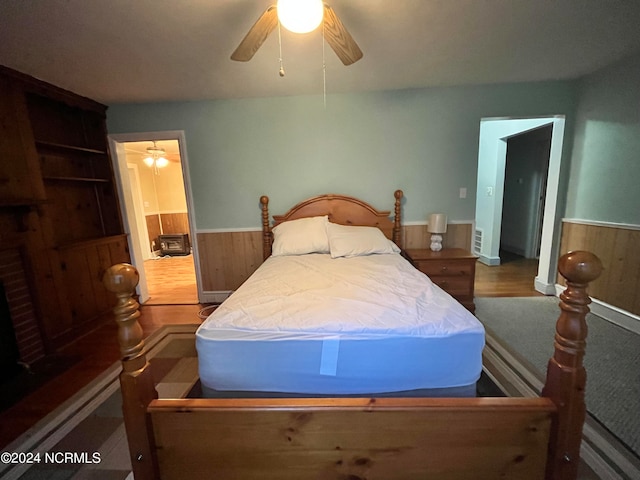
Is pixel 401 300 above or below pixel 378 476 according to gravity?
above

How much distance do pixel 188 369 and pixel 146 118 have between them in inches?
106

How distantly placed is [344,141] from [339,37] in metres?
1.46

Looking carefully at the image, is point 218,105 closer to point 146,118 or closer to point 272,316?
point 146,118

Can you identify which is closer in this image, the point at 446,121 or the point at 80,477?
the point at 80,477

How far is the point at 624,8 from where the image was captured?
62.4 inches

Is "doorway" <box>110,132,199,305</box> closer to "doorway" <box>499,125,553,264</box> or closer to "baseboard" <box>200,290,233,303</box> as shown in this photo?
"baseboard" <box>200,290,233,303</box>

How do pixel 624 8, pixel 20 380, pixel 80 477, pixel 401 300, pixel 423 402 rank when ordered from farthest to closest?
1. pixel 20 380
2. pixel 624 8
3. pixel 401 300
4. pixel 80 477
5. pixel 423 402

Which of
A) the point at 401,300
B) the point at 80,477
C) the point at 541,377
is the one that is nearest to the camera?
the point at 80,477

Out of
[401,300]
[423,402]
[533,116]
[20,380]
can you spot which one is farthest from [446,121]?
[20,380]

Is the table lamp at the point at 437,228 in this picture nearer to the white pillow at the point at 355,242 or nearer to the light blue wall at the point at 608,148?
the white pillow at the point at 355,242

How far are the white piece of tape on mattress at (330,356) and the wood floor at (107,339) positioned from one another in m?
1.75

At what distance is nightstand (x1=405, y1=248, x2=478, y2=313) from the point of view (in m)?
2.61

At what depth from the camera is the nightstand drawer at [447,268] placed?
262 cm

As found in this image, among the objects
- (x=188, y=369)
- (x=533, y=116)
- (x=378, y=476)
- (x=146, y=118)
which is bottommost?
(x=188, y=369)
